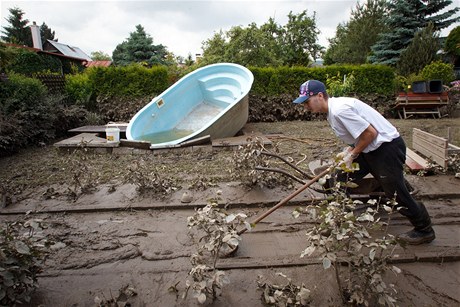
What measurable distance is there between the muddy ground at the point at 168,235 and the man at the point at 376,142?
0.34m

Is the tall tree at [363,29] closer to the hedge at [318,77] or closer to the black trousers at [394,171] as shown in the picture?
the hedge at [318,77]

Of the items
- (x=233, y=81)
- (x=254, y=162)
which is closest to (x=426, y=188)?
(x=254, y=162)

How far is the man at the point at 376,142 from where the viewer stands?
255 cm

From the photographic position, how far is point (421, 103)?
1016 cm

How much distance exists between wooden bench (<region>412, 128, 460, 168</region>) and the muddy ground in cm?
30

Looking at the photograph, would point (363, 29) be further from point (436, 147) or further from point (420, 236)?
point (420, 236)

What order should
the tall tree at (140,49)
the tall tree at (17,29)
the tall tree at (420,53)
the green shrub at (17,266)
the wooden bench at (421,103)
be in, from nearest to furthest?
the green shrub at (17,266)
the wooden bench at (421,103)
the tall tree at (420,53)
the tall tree at (140,49)
the tall tree at (17,29)

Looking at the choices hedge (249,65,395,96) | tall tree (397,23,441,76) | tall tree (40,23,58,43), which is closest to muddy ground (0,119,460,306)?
hedge (249,65,395,96)

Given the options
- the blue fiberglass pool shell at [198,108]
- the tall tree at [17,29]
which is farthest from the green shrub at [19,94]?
the tall tree at [17,29]

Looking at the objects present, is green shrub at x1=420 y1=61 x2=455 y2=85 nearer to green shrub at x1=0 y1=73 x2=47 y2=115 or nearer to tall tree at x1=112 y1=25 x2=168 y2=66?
green shrub at x1=0 y1=73 x2=47 y2=115

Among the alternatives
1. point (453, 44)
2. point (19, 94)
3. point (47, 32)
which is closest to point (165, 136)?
point (19, 94)

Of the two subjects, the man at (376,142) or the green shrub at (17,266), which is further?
the man at (376,142)

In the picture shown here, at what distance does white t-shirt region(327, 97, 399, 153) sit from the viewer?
8.24 feet

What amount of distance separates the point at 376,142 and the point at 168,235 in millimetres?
2225
